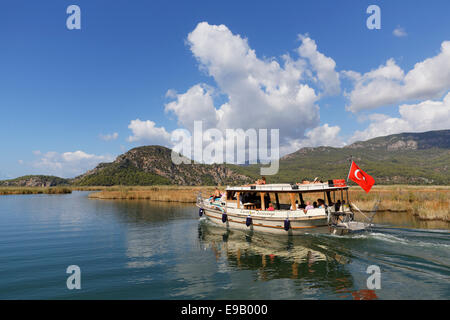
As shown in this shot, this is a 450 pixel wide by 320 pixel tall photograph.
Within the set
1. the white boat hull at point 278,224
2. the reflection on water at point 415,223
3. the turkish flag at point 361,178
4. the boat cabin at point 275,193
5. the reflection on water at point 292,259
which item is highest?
the turkish flag at point 361,178

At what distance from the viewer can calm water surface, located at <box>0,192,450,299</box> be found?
34.5 ft

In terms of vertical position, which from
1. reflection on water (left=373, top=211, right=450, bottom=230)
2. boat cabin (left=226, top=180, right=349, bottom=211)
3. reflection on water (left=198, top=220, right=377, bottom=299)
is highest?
boat cabin (left=226, top=180, right=349, bottom=211)

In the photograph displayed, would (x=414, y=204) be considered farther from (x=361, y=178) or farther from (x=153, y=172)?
(x=153, y=172)

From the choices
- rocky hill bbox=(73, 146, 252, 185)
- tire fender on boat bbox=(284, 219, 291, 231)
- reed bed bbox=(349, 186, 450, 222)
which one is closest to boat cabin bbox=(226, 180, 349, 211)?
tire fender on boat bbox=(284, 219, 291, 231)

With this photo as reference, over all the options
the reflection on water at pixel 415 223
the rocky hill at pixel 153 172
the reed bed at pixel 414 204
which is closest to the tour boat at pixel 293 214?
the reflection on water at pixel 415 223

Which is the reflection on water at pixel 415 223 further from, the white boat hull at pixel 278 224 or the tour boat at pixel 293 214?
the white boat hull at pixel 278 224

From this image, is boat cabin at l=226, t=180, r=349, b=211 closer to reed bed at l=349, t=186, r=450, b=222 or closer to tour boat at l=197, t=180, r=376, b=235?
tour boat at l=197, t=180, r=376, b=235

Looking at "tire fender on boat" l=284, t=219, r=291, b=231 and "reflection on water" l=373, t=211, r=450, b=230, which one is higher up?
"tire fender on boat" l=284, t=219, r=291, b=231

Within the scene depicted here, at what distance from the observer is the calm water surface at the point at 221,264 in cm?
1052

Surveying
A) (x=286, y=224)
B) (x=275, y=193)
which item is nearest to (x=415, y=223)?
(x=275, y=193)

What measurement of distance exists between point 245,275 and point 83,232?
17.5 meters

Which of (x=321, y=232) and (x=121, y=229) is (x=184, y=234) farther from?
(x=321, y=232)

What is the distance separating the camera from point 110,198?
194 ft
